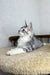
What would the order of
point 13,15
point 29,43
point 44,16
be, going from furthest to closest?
point 44,16
point 13,15
point 29,43

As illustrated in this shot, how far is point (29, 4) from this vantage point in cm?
203

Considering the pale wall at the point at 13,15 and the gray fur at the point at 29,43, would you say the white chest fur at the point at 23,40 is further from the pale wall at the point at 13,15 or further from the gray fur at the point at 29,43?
the pale wall at the point at 13,15

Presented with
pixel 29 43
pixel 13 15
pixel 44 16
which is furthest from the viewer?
pixel 44 16

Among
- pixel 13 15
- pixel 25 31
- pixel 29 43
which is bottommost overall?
pixel 29 43

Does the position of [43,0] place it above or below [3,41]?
above

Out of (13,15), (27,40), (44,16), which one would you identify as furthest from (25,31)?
(44,16)

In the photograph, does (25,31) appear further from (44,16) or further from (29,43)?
(44,16)

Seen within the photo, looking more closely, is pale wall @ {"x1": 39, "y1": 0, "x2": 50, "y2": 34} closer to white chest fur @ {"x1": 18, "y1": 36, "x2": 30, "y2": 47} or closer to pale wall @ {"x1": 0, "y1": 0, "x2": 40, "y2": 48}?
pale wall @ {"x1": 0, "y1": 0, "x2": 40, "y2": 48}

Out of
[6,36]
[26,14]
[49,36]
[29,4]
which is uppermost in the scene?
[29,4]

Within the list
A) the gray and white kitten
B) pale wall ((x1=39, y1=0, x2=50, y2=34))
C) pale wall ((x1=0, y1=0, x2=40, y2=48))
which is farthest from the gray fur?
pale wall ((x1=39, y1=0, x2=50, y2=34))

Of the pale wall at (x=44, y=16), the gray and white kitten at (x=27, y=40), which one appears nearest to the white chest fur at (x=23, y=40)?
the gray and white kitten at (x=27, y=40)

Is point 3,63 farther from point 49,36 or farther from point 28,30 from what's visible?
point 49,36

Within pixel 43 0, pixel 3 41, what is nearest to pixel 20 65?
pixel 3 41

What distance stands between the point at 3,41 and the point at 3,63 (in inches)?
28.2
